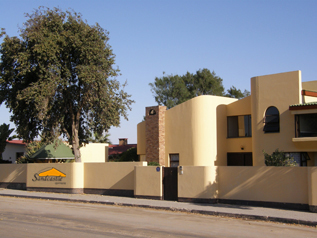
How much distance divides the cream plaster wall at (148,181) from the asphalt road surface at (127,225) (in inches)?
133

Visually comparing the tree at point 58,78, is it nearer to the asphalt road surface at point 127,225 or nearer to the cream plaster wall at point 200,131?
the cream plaster wall at point 200,131

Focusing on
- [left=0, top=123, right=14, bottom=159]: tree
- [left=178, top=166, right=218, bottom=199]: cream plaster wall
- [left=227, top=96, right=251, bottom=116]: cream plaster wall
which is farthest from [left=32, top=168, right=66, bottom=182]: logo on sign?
[left=227, top=96, right=251, bottom=116]: cream plaster wall

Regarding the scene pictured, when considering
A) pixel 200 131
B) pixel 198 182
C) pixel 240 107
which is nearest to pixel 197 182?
pixel 198 182

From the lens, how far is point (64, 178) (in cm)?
2331

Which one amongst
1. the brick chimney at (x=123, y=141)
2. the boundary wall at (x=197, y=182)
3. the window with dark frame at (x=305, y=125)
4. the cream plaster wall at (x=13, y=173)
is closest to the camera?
the boundary wall at (x=197, y=182)

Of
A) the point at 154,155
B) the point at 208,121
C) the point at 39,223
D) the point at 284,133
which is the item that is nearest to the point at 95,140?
the point at 154,155

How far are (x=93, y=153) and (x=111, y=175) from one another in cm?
1994

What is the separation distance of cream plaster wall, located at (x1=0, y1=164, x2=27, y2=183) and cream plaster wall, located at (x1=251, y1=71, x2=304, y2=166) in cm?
1638

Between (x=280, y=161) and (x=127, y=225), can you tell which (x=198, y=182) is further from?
(x=127, y=225)

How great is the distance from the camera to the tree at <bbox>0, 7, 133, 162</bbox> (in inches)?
955

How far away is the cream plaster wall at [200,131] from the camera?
1023 inches

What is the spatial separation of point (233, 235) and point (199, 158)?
15115 millimetres

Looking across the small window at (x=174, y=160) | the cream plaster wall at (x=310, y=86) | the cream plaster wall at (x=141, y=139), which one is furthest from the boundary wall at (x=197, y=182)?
the cream plaster wall at (x=310, y=86)

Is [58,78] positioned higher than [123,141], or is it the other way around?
[58,78]
